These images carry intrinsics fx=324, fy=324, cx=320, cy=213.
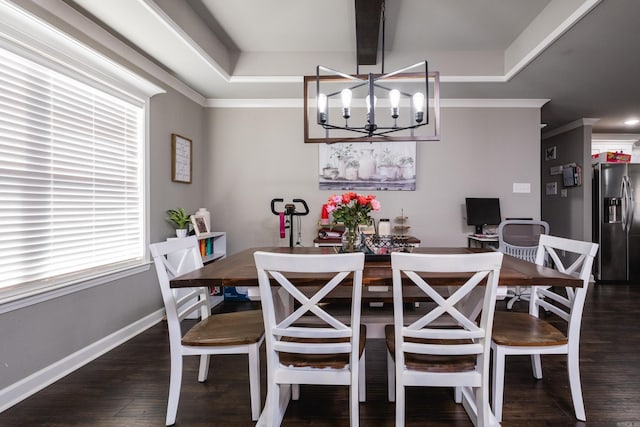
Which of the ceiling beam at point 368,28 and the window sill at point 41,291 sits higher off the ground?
the ceiling beam at point 368,28

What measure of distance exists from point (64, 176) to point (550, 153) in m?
6.76

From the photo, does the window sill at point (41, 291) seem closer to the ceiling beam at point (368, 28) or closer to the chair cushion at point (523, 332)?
the chair cushion at point (523, 332)

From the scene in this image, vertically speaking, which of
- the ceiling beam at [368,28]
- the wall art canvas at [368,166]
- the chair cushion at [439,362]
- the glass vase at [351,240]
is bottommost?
the chair cushion at [439,362]

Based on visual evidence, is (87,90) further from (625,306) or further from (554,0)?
(625,306)

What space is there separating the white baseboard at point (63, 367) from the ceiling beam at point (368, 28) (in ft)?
10.1

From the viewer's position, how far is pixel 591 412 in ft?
5.67

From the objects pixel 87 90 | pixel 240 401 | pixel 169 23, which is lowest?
pixel 240 401

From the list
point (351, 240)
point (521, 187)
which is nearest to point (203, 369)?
point (351, 240)

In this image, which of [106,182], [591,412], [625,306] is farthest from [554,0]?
[106,182]

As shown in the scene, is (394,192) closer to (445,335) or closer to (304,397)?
(304,397)

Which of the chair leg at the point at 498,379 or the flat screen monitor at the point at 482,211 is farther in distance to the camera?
the flat screen monitor at the point at 482,211

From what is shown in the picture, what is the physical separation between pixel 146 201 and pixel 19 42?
1429 mm

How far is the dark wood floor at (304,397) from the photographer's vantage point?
1.68m

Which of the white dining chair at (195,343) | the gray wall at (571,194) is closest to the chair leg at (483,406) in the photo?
the white dining chair at (195,343)
